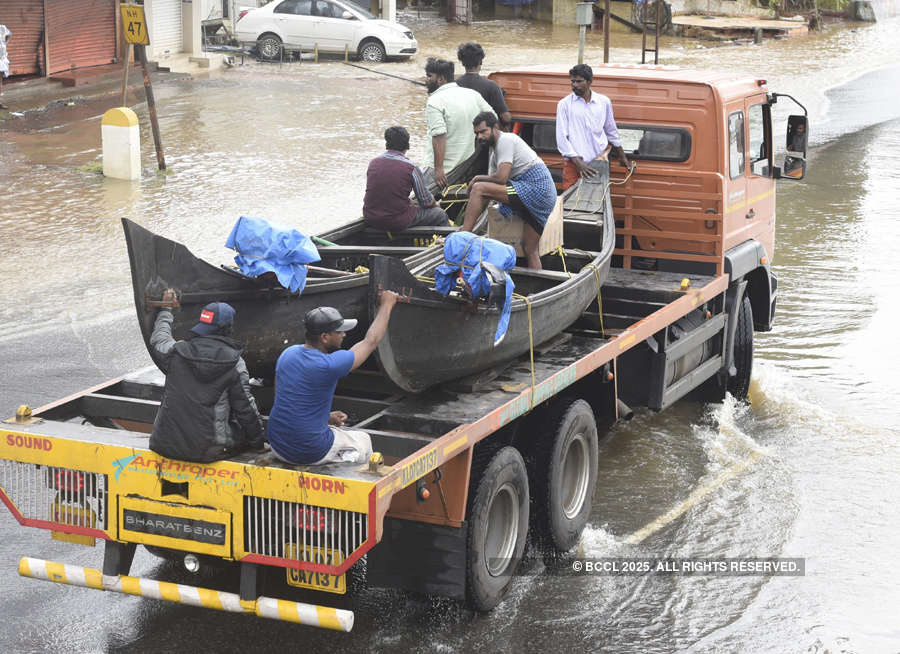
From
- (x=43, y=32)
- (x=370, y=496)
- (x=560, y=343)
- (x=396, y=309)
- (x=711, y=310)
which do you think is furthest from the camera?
(x=43, y=32)

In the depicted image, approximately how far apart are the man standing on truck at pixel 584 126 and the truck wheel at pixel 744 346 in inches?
66.6

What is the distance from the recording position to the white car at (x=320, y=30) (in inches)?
1196

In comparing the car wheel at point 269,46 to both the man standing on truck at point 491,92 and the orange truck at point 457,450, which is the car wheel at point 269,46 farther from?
the orange truck at point 457,450

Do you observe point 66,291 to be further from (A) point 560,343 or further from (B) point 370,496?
(B) point 370,496

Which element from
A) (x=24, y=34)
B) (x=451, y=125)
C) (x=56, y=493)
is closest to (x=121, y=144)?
(x=24, y=34)

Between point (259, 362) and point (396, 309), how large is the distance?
1.09 metres

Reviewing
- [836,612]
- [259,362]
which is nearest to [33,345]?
[259,362]

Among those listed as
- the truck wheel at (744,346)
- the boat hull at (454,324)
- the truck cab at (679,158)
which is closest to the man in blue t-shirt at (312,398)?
the boat hull at (454,324)

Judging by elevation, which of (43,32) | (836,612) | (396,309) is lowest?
(836,612)

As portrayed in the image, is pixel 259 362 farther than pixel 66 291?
No

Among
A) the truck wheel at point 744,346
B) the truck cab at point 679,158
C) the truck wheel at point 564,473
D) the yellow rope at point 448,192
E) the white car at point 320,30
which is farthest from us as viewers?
the white car at point 320,30

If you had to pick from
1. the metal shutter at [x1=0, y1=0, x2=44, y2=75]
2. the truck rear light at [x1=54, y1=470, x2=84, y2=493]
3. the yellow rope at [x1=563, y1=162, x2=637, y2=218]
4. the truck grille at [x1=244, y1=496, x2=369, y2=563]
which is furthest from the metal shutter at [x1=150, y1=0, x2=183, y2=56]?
the truck grille at [x1=244, y1=496, x2=369, y2=563]

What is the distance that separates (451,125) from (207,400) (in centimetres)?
508

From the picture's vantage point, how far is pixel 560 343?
7.73 metres
